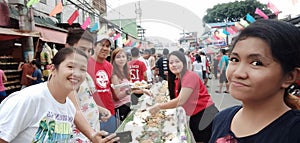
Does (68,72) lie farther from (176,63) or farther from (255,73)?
(176,63)

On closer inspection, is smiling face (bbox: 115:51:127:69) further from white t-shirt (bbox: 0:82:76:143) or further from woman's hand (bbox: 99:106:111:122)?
white t-shirt (bbox: 0:82:76:143)

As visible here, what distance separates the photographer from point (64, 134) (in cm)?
169

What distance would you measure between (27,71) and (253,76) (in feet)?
25.3

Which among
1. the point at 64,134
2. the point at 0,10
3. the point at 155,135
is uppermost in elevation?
the point at 0,10

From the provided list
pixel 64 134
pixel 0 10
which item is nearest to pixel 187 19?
pixel 64 134

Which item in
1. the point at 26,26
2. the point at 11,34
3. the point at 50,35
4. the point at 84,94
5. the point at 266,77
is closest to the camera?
the point at 266,77

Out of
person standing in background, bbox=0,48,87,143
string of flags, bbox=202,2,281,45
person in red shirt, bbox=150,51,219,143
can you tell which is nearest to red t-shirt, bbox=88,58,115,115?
person in red shirt, bbox=150,51,219,143

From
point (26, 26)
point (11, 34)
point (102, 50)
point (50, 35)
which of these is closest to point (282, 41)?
point (102, 50)

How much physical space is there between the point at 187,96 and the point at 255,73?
200cm

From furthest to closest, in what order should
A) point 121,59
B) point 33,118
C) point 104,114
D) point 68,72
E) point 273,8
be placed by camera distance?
point 273,8 → point 121,59 → point 104,114 → point 68,72 → point 33,118

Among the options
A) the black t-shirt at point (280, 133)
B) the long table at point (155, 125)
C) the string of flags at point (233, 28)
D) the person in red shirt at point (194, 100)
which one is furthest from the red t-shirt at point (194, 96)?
the string of flags at point (233, 28)

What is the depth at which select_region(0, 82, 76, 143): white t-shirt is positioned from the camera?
4.89ft

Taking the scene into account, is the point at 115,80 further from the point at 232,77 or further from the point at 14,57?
the point at 14,57

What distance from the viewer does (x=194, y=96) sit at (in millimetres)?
2943
